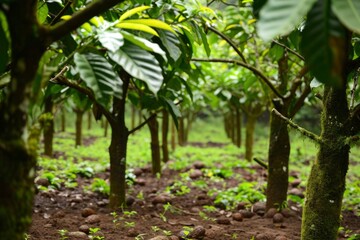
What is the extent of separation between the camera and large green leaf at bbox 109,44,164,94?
92cm

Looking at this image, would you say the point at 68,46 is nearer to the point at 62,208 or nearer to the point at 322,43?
the point at 322,43

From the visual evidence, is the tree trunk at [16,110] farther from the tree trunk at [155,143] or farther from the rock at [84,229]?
the tree trunk at [155,143]

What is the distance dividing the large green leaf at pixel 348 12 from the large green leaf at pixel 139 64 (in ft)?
1.44

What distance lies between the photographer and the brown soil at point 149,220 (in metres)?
2.43

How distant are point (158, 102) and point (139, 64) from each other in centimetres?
145

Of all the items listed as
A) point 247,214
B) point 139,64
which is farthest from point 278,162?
point 139,64

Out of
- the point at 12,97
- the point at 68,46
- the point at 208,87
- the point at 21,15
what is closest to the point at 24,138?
the point at 12,97

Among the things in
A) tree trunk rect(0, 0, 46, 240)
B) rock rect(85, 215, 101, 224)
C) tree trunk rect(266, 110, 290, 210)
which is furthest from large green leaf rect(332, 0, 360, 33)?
tree trunk rect(266, 110, 290, 210)

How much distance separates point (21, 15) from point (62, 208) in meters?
2.72

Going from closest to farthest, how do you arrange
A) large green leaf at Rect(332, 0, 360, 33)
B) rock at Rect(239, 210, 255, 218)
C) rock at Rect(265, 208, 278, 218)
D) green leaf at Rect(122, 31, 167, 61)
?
large green leaf at Rect(332, 0, 360, 33)
green leaf at Rect(122, 31, 167, 61)
rock at Rect(265, 208, 278, 218)
rock at Rect(239, 210, 255, 218)

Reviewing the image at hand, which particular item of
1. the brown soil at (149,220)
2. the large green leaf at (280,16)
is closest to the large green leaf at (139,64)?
the large green leaf at (280,16)

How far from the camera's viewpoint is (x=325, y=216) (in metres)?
1.73

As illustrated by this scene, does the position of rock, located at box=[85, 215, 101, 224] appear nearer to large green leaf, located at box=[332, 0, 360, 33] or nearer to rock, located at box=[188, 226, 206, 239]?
rock, located at box=[188, 226, 206, 239]

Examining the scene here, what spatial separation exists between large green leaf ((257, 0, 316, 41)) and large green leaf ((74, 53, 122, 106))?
440 mm
